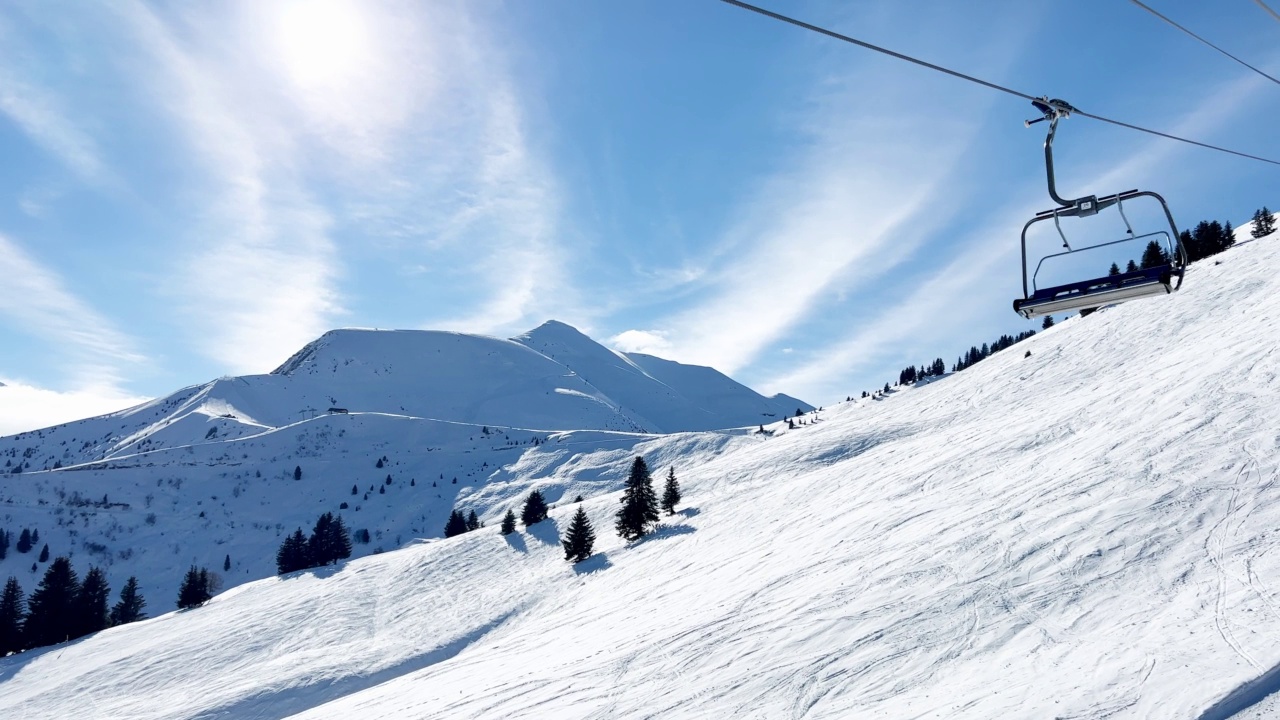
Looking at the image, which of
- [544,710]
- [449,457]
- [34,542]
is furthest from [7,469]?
[544,710]

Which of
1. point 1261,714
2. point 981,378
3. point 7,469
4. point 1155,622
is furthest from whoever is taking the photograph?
point 7,469

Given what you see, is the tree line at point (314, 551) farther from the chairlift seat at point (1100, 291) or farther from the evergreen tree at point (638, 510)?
the chairlift seat at point (1100, 291)

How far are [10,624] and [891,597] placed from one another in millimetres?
66375

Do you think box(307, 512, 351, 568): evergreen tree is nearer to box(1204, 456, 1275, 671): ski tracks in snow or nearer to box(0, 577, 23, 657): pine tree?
box(0, 577, 23, 657): pine tree

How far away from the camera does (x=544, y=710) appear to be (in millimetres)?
18234

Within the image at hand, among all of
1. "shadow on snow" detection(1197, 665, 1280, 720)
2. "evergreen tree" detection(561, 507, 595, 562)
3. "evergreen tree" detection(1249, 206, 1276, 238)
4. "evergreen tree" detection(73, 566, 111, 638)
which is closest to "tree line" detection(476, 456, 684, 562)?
"evergreen tree" detection(561, 507, 595, 562)

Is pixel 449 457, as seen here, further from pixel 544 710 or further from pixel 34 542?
pixel 544 710

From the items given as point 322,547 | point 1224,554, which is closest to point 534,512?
point 322,547

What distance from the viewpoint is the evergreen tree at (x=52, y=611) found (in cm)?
5350

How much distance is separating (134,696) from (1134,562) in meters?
45.5

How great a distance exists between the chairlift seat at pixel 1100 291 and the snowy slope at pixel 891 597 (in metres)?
7.44

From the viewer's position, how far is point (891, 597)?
758 inches

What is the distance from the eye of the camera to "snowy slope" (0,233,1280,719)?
14.6 meters

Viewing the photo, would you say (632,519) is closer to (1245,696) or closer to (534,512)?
(534,512)
